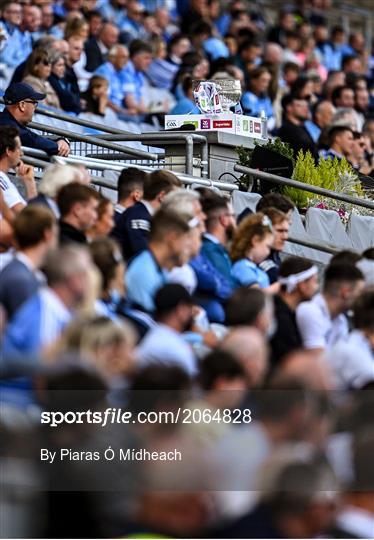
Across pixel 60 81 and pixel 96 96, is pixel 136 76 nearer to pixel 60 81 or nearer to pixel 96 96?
pixel 96 96

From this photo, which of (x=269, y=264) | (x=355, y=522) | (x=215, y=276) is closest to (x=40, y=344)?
(x=355, y=522)

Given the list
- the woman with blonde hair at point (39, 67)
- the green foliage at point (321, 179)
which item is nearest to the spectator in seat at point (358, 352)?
the green foliage at point (321, 179)

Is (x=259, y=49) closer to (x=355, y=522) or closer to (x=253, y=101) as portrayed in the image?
(x=253, y=101)

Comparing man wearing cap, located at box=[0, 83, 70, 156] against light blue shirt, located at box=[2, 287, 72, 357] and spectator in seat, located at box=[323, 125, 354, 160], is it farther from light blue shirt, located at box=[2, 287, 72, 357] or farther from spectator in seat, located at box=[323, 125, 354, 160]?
spectator in seat, located at box=[323, 125, 354, 160]

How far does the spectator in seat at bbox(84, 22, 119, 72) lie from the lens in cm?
1658

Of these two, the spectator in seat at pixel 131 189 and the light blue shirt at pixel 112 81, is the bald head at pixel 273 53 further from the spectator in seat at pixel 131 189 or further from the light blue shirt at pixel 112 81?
the spectator in seat at pixel 131 189

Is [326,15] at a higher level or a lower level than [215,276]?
higher

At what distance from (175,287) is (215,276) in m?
1.59

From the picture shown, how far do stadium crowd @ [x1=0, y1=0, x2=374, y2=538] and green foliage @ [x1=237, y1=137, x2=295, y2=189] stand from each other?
1.59 metres

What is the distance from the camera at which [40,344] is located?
6.51 meters

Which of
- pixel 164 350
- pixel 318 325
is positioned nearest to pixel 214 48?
pixel 318 325

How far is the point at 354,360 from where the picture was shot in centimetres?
760

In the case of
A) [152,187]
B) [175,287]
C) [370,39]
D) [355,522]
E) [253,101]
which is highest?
[370,39]

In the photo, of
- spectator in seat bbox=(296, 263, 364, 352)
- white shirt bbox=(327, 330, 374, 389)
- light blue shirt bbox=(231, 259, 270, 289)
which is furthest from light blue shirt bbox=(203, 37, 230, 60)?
white shirt bbox=(327, 330, 374, 389)
